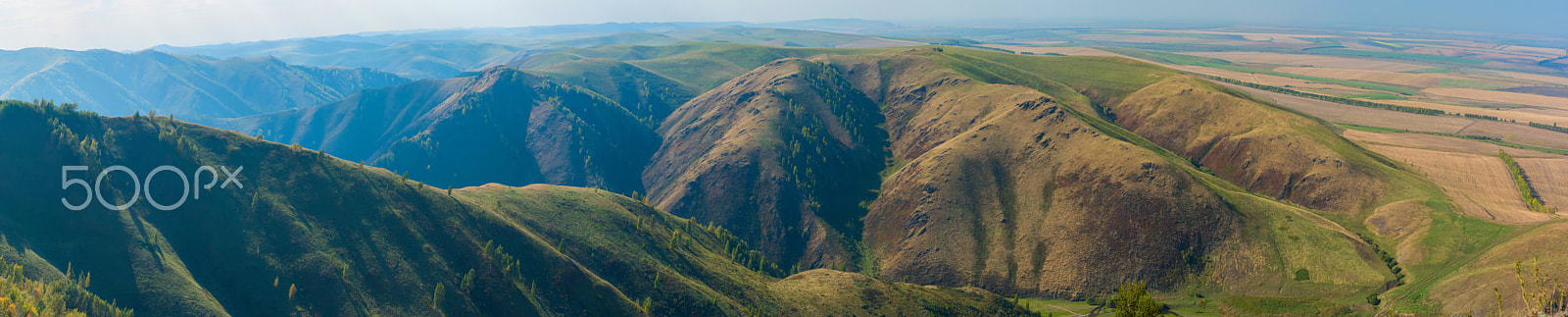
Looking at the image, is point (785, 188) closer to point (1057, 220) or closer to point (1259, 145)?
point (1057, 220)

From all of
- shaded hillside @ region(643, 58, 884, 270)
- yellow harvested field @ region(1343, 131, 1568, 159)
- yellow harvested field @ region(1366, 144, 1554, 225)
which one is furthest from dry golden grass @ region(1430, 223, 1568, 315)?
shaded hillside @ region(643, 58, 884, 270)

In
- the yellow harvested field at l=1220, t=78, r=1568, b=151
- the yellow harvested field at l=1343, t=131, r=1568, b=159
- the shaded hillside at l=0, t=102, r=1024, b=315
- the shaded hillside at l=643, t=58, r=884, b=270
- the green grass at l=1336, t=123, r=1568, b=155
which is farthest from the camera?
the yellow harvested field at l=1220, t=78, r=1568, b=151

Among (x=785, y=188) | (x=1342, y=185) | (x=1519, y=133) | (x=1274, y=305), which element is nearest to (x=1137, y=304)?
(x=1274, y=305)

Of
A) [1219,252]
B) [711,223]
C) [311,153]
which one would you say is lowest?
[711,223]

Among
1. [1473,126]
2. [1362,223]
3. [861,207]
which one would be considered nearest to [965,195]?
[861,207]

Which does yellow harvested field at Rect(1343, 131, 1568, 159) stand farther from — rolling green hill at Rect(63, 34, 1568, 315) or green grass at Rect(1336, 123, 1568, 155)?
rolling green hill at Rect(63, 34, 1568, 315)

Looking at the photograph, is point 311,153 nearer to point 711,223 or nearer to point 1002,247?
point 711,223
